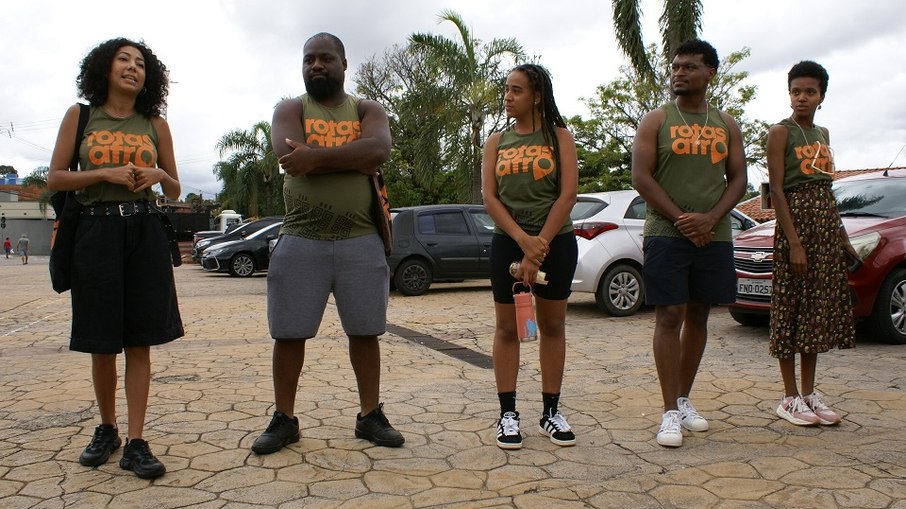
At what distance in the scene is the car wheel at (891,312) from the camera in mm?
6258

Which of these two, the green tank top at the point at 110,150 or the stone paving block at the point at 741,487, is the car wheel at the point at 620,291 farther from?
the green tank top at the point at 110,150

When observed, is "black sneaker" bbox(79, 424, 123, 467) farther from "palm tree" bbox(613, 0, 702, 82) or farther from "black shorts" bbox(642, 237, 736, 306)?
"palm tree" bbox(613, 0, 702, 82)

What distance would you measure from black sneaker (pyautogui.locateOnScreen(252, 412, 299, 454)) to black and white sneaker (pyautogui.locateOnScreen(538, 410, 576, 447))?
1176 mm

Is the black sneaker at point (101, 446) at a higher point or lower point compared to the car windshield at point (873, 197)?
lower

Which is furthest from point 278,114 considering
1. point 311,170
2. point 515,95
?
point 515,95

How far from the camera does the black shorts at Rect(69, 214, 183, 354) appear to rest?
10.3 feet

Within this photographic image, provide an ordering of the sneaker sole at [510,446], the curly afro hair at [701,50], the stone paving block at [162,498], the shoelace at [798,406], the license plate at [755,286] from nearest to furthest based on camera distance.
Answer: the stone paving block at [162,498] → the sneaker sole at [510,446] → the curly afro hair at [701,50] → the shoelace at [798,406] → the license plate at [755,286]

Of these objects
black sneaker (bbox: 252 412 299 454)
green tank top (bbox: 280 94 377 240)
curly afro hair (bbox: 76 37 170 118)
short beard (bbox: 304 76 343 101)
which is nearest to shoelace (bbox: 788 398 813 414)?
green tank top (bbox: 280 94 377 240)

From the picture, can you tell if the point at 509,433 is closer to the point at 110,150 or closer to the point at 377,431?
the point at 377,431

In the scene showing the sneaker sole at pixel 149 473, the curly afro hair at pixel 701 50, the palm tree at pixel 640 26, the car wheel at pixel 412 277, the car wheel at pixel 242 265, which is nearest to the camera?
the sneaker sole at pixel 149 473

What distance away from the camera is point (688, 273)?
3654 mm

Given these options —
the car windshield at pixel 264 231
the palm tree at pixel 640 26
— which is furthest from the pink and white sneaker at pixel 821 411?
the car windshield at pixel 264 231

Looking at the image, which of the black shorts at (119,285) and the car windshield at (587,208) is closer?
the black shorts at (119,285)

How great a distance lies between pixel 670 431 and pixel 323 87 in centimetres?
223
